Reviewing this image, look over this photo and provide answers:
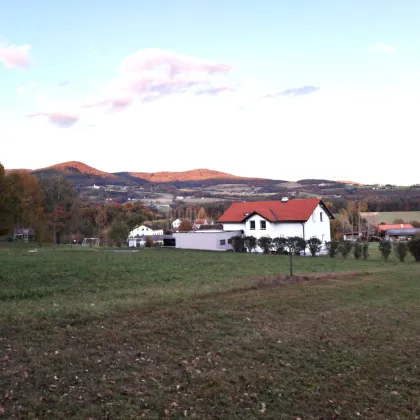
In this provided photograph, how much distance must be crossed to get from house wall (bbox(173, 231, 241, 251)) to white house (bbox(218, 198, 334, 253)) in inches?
78.6

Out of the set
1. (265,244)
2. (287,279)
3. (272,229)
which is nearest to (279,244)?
(265,244)

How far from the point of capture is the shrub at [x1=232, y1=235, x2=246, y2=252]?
40625mm

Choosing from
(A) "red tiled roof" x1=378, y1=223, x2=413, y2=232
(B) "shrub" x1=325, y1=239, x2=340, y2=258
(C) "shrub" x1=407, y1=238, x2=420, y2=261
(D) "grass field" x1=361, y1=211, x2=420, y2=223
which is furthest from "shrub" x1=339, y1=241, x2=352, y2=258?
(D) "grass field" x1=361, y1=211, x2=420, y2=223

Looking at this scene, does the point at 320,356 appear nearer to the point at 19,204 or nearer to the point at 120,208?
the point at 19,204

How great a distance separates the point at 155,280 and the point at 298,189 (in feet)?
451

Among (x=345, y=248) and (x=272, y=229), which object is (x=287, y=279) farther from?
(x=272, y=229)

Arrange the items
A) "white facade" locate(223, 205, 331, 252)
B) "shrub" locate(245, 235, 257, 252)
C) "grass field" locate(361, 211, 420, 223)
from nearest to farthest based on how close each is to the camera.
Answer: "shrub" locate(245, 235, 257, 252), "white facade" locate(223, 205, 331, 252), "grass field" locate(361, 211, 420, 223)

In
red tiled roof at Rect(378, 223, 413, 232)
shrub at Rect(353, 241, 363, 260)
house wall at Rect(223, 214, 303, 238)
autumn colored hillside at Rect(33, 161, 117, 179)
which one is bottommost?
red tiled roof at Rect(378, 223, 413, 232)

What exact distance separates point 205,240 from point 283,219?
8.66 meters

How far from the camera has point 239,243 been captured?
134 ft

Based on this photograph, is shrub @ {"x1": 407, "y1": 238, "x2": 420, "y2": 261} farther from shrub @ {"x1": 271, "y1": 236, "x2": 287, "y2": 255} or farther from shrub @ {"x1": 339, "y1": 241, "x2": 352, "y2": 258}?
shrub @ {"x1": 271, "y1": 236, "x2": 287, "y2": 255}

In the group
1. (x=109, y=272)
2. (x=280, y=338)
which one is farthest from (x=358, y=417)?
(x=109, y=272)

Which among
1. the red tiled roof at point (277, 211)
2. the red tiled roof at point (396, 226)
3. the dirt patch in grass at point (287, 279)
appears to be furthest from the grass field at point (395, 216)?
the dirt patch in grass at point (287, 279)

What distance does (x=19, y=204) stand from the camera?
4619cm
